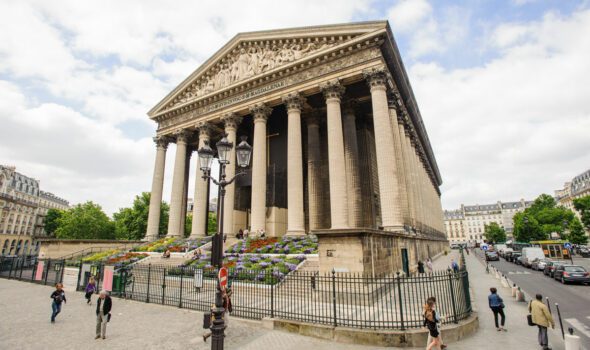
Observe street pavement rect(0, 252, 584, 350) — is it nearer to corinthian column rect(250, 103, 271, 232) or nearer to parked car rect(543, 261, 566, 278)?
corinthian column rect(250, 103, 271, 232)

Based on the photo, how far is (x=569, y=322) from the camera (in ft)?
35.7

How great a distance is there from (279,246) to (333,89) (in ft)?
42.2

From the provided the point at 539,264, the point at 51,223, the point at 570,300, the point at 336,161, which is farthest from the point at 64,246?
the point at 51,223

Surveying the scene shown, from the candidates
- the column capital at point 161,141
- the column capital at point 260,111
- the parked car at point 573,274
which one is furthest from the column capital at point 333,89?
the column capital at point 161,141

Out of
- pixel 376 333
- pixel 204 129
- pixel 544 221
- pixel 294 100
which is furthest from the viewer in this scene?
pixel 544 221

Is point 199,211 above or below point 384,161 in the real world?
below

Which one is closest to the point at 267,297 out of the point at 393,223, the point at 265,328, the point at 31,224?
the point at 265,328

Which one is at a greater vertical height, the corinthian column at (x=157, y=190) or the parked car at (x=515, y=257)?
the corinthian column at (x=157, y=190)

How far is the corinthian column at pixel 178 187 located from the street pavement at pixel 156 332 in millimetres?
17549

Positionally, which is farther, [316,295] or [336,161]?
[336,161]

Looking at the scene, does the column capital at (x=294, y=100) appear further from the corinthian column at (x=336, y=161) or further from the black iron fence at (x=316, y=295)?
the black iron fence at (x=316, y=295)

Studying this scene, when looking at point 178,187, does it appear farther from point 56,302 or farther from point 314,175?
point 56,302

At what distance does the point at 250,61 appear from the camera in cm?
2952

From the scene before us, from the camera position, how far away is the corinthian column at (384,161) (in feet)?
67.1
